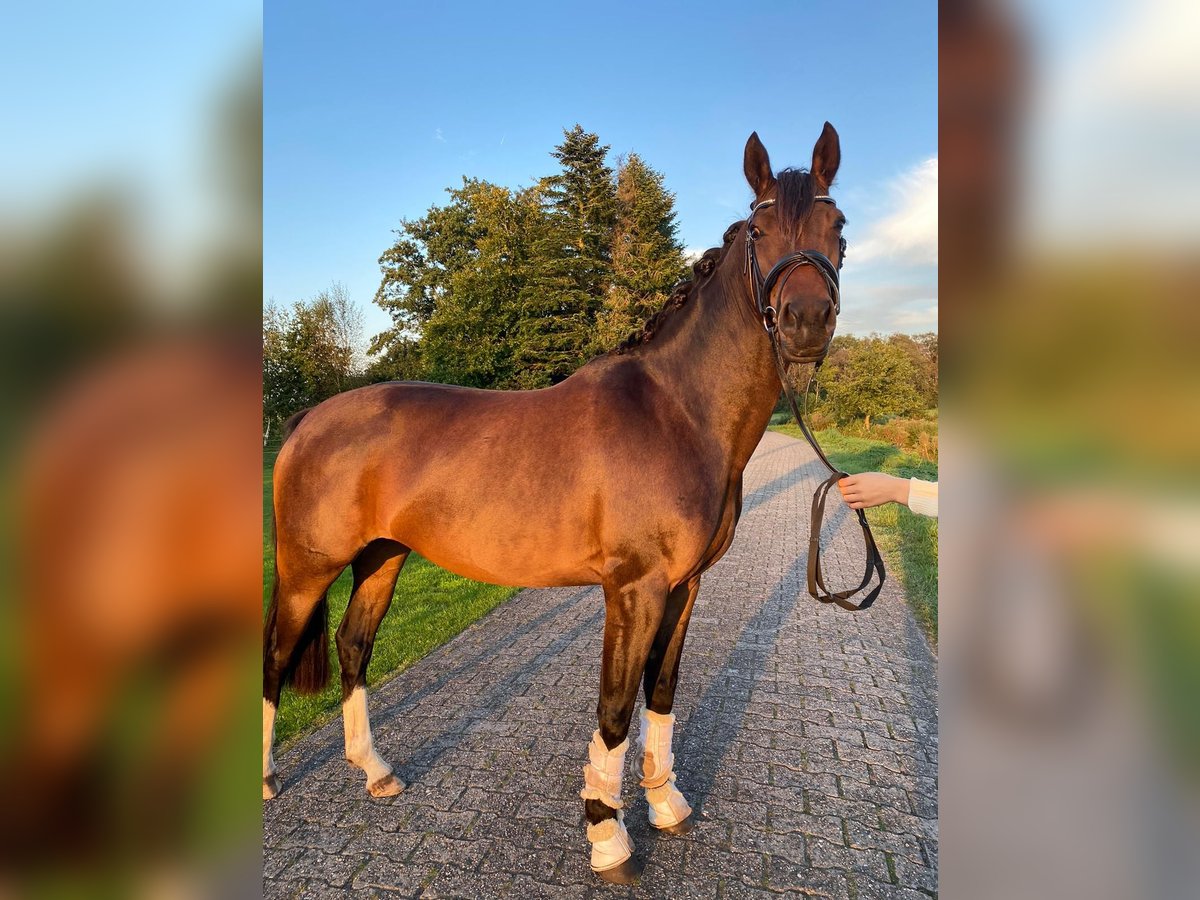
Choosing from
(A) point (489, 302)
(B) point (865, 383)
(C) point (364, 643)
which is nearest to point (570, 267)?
(A) point (489, 302)

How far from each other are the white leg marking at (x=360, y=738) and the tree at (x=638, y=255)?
2191 cm

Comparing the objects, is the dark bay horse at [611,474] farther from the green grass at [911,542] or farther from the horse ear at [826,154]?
the green grass at [911,542]

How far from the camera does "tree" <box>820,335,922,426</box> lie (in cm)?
2430

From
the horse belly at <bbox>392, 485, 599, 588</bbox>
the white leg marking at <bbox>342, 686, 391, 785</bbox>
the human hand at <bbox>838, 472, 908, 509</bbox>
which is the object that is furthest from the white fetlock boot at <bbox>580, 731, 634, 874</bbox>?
the human hand at <bbox>838, 472, 908, 509</bbox>

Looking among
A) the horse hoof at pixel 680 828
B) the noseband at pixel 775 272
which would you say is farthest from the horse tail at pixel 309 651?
the noseband at pixel 775 272

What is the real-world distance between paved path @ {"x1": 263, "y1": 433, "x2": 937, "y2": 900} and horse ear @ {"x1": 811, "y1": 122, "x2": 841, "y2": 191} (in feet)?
9.34

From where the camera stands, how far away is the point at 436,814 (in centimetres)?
304

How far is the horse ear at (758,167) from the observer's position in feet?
7.63

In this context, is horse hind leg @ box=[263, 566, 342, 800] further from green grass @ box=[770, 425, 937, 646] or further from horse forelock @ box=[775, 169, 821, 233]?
green grass @ box=[770, 425, 937, 646]
